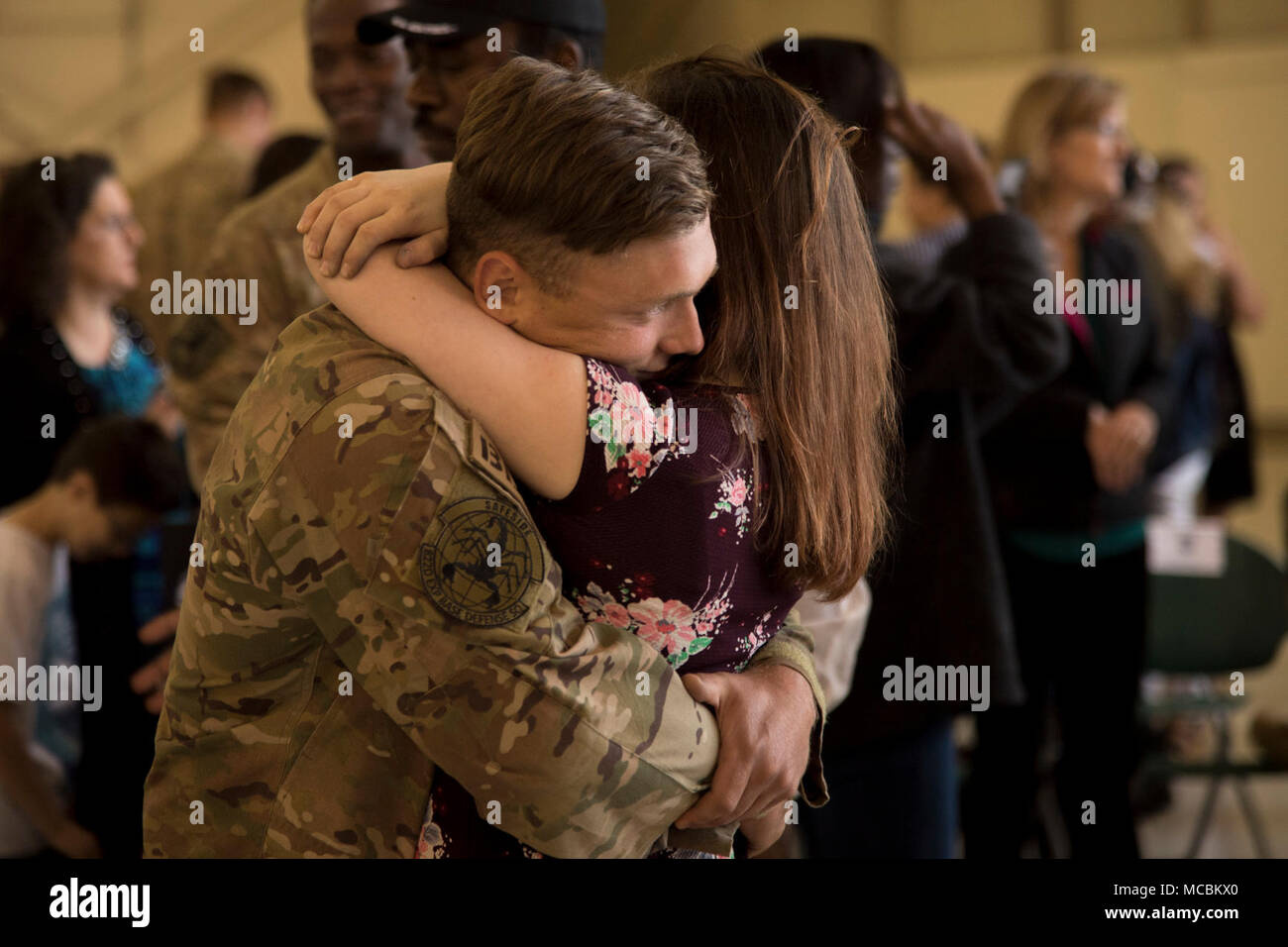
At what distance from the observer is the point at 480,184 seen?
100 centimetres

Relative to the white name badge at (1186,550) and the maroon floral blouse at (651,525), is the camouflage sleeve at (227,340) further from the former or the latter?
the white name badge at (1186,550)

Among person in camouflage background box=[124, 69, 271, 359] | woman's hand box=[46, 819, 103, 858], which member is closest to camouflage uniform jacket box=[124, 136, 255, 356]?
person in camouflage background box=[124, 69, 271, 359]

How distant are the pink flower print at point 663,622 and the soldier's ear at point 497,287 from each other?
9.9 inches

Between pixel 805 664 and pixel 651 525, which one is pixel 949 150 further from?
pixel 651 525

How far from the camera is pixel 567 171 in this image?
3.10 feet

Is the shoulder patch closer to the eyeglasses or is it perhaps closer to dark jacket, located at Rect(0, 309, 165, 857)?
dark jacket, located at Rect(0, 309, 165, 857)

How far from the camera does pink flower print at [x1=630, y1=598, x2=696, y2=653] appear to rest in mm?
1037

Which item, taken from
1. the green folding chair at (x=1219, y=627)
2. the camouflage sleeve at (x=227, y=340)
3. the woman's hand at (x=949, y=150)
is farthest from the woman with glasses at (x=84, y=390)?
the green folding chair at (x=1219, y=627)

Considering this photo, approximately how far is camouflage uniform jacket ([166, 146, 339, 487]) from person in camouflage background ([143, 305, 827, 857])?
97cm

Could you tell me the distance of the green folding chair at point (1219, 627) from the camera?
3.13 metres

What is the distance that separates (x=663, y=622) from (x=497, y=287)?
0.30 m

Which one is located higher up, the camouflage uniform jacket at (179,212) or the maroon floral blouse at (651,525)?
the maroon floral blouse at (651,525)

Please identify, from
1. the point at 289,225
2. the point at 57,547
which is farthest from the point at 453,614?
the point at 57,547
